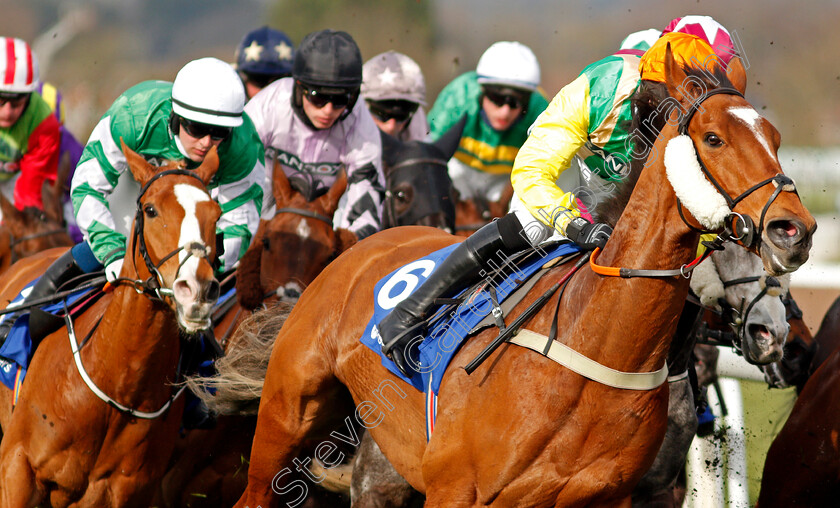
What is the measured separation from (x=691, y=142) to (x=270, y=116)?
3.64 m

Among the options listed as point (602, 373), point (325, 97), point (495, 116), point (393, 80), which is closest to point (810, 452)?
point (602, 373)

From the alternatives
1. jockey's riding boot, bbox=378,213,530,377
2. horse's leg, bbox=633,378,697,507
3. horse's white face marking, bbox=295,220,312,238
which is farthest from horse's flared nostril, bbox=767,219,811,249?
horse's white face marking, bbox=295,220,312,238

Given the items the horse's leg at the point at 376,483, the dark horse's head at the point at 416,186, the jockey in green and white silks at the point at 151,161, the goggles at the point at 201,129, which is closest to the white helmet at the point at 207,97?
the goggles at the point at 201,129

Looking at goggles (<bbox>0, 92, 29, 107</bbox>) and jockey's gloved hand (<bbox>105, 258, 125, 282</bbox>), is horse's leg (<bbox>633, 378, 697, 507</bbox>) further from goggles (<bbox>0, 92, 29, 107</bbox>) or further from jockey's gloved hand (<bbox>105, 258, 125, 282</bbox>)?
goggles (<bbox>0, 92, 29, 107</bbox>)

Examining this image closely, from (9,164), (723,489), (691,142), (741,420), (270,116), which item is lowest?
(723,489)

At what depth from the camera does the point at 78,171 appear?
466 centimetres

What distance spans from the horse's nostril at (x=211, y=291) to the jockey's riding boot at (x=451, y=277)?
0.71 meters

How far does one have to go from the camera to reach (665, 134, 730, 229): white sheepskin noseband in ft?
8.61

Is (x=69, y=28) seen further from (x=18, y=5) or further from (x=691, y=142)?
(x=691, y=142)

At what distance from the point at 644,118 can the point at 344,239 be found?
8.96 ft

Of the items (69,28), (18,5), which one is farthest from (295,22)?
(18,5)

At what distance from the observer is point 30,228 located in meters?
7.11

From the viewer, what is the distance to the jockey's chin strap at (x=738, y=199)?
250 centimetres

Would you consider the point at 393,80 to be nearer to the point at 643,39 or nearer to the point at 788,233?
the point at 643,39
